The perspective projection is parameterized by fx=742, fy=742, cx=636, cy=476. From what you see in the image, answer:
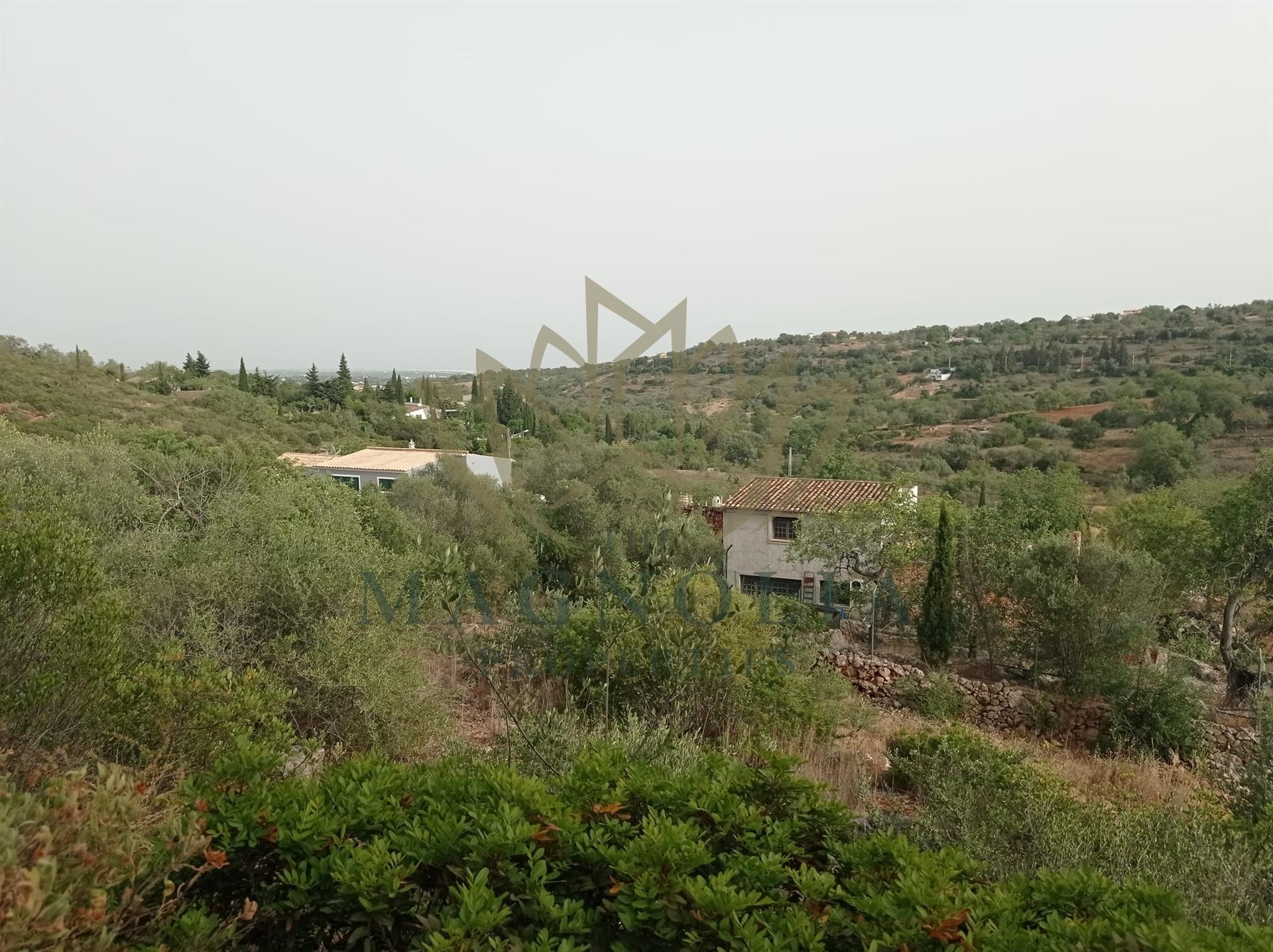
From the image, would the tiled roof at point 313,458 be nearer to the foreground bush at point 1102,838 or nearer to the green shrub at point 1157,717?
the green shrub at point 1157,717

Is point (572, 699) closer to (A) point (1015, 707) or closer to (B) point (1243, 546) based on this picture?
(A) point (1015, 707)

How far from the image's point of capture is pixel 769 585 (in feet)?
61.7

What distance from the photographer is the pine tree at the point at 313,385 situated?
135 ft

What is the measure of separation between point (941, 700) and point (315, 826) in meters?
10.3

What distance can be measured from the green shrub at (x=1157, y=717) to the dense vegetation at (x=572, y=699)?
0.17 ft

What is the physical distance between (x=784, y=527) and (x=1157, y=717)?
932 centimetres

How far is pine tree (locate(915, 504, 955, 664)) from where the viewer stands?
13.2 meters

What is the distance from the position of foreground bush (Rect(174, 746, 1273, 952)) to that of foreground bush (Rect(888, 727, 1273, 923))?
0.58 meters

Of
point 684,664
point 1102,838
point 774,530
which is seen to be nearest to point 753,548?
point 774,530

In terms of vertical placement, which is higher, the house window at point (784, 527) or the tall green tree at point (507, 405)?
the tall green tree at point (507, 405)

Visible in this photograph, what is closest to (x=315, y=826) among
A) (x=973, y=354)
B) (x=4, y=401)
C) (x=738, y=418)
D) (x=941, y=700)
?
(x=941, y=700)

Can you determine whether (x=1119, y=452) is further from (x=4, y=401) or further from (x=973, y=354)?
(x=4, y=401)

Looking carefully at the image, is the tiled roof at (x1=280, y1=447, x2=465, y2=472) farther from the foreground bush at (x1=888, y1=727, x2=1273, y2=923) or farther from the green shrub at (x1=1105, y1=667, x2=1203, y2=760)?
the foreground bush at (x1=888, y1=727, x2=1273, y2=923)

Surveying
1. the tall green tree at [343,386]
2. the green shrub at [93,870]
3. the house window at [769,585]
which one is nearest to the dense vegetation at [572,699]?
the green shrub at [93,870]
